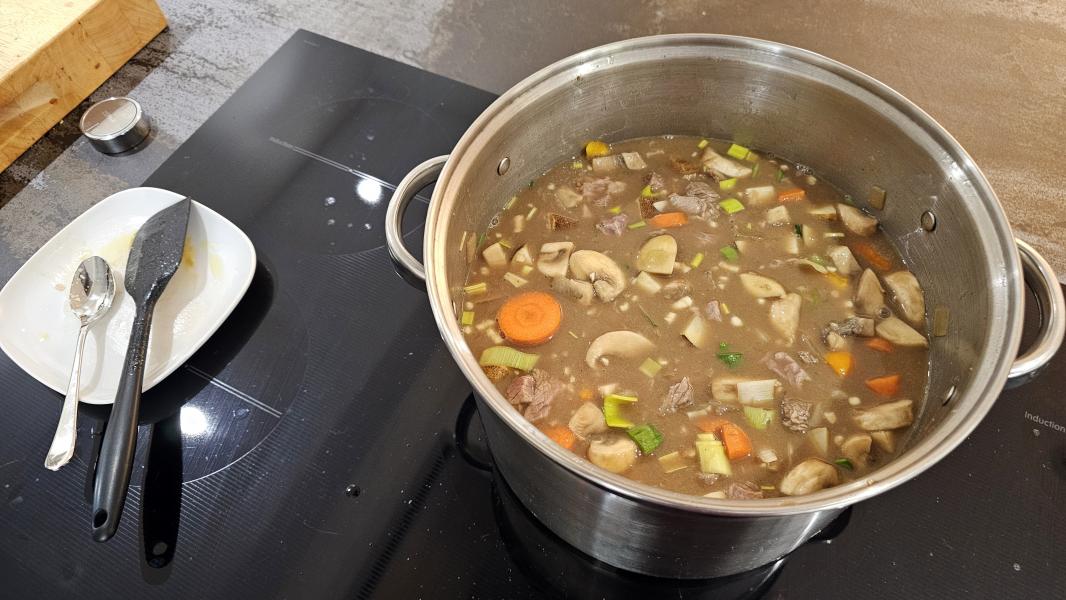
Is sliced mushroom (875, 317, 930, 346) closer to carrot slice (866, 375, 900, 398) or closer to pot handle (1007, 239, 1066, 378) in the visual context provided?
carrot slice (866, 375, 900, 398)

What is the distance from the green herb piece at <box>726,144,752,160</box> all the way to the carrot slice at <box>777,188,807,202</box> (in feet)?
0.55

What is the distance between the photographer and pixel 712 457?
1.40m

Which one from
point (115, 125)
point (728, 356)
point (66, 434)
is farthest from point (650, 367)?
point (115, 125)

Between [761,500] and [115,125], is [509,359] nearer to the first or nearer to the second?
[761,500]

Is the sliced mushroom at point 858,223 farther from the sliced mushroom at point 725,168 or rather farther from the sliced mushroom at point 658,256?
the sliced mushroom at point 658,256

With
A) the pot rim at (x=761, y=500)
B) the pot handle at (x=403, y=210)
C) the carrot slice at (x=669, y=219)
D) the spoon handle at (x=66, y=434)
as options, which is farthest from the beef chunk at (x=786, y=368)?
the spoon handle at (x=66, y=434)

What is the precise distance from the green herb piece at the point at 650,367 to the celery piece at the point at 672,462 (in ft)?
0.65

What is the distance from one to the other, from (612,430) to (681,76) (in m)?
0.96

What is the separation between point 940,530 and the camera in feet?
4.85

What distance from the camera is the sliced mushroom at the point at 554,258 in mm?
1719

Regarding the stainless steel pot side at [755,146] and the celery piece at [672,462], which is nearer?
the stainless steel pot side at [755,146]

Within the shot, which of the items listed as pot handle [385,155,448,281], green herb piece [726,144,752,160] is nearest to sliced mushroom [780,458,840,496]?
pot handle [385,155,448,281]

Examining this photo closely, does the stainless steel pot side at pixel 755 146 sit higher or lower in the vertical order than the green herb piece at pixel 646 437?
higher

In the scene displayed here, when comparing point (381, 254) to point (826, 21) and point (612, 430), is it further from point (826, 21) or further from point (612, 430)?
point (826, 21)
